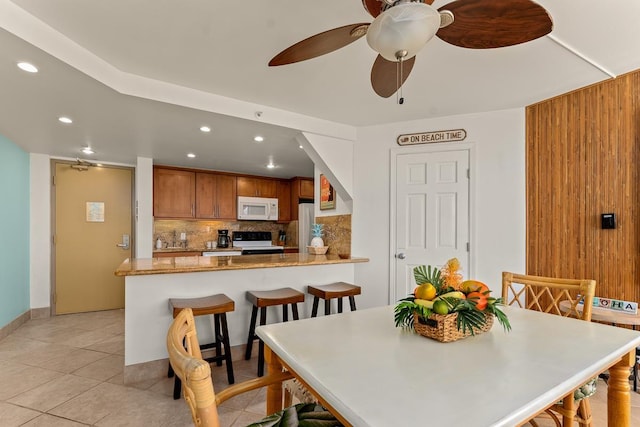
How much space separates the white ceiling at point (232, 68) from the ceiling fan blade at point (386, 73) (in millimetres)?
304

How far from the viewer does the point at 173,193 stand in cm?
504

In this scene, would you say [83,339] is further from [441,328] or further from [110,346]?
[441,328]

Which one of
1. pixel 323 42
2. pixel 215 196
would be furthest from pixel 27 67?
pixel 215 196

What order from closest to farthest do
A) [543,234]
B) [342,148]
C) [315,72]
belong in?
[315,72]
[543,234]
[342,148]

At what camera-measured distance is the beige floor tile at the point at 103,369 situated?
254 cm

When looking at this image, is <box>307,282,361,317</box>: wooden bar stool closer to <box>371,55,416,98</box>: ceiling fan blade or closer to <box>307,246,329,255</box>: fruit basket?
<box>307,246,329,255</box>: fruit basket

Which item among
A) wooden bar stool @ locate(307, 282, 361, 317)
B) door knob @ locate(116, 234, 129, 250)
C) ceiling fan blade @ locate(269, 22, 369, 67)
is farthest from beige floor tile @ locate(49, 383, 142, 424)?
door knob @ locate(116, 234, 129, 250)

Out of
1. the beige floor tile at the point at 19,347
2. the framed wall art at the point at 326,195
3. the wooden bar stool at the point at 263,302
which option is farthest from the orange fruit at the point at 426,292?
the beige floor tile at the point at 19,347

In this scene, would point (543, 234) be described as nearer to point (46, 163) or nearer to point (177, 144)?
point (177, 144)

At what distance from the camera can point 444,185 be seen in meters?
3.24

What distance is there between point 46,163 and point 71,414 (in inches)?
141

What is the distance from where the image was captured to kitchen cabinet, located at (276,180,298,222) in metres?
5.94

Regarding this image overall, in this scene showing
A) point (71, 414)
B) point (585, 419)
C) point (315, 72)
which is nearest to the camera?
point (585, 419)

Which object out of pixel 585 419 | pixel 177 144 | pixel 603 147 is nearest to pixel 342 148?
pixel 177 144
